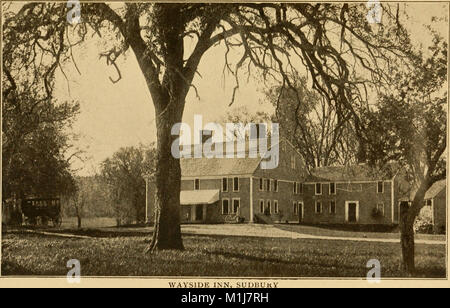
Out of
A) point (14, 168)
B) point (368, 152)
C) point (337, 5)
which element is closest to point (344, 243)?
point (368, 152)

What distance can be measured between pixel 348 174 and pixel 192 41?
7.89ft

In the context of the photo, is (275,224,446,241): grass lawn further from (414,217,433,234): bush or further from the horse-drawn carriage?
the horse-drawn carriage

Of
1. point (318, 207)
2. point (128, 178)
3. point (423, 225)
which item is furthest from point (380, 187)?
point (128, 178)

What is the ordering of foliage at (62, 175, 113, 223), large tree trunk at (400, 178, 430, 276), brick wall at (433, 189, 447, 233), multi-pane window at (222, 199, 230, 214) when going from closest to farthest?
large tree trunk at (400, 178, 430, 276)
brick wall at (433, 189, 447, 233)
foliage at (62, 175, 113, 223)
multi-pane window at (222, 199, 230, 214)

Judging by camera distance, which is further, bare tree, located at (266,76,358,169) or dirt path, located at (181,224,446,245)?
bare tree, located at (266,76,358,169)

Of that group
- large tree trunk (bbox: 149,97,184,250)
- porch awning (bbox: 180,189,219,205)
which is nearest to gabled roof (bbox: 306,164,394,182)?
porch awning (bbox: 180,189,219,205)

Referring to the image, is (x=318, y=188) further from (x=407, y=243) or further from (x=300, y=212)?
(x=407, y=243)

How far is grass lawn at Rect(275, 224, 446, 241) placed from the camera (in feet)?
25.5

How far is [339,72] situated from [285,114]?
817 millimetres

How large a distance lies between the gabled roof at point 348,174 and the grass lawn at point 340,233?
0.57 metres

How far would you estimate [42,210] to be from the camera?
8.01 metres

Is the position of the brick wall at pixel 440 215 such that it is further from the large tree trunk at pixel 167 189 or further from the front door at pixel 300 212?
the large tree trunk at pixel 167 189

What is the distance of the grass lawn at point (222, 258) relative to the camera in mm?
7719

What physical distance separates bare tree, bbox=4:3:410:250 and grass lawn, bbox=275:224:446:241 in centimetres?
133
